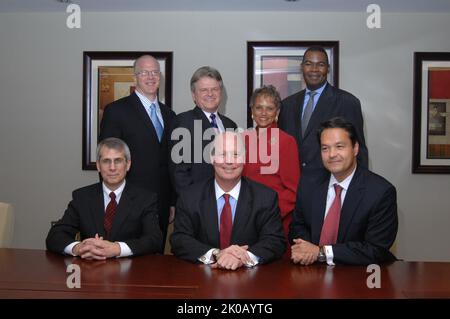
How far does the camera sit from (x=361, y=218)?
2336 millimetres

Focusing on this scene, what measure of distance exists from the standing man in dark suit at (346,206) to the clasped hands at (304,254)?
0.05 ft

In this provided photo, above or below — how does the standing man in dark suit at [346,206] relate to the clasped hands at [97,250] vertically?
above

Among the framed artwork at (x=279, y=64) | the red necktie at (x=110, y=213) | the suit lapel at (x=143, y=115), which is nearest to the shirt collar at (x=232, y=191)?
the red necktie at (x=110, y=213)

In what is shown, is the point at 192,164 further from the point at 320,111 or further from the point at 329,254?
the point at 329,254

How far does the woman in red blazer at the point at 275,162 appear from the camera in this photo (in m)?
2.91

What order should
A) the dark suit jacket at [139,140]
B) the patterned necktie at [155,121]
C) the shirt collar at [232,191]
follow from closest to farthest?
the shirt collar at [232,191] < the dark suit jacket at [139,140] < the patterned necktie at [155,121]

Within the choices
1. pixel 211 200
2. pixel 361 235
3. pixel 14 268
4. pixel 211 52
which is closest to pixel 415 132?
pixel 211 52

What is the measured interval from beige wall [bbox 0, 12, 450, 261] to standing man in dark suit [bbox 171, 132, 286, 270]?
2.13 meters

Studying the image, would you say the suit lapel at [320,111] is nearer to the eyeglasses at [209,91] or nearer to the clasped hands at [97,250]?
the eyeglasses at [209,91]

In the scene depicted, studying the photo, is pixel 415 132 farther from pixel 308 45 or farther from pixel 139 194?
pixel 139 194

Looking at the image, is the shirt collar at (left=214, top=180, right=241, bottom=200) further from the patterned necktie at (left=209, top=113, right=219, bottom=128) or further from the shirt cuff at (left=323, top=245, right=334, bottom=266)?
the patterned necktie at (left=209, top=113, right=219, bottom=128)

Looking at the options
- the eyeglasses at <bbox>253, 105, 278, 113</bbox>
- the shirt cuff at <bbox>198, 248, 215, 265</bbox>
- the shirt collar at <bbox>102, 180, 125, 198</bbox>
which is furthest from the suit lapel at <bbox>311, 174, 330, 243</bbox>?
the shirt collar at <bbox>102, 180, 125, 198</bbox>

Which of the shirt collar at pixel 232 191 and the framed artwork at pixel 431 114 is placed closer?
the shirt collar at pixel 232 191

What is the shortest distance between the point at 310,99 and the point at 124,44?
6.26 feet
